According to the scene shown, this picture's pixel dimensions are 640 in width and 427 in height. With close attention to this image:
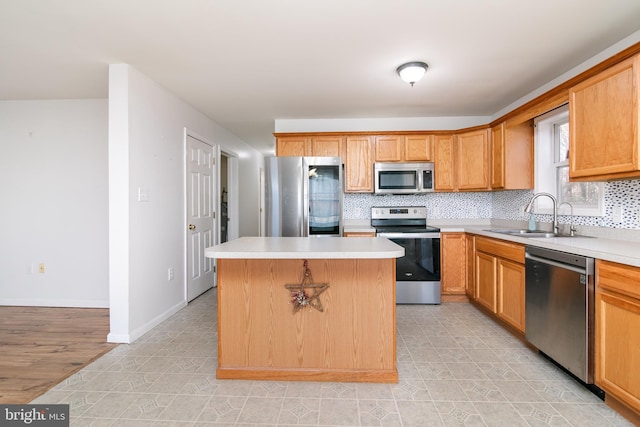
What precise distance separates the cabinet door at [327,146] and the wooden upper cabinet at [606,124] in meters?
2.27

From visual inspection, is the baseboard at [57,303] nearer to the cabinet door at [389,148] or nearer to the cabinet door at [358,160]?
the cabinet door at [358,160]

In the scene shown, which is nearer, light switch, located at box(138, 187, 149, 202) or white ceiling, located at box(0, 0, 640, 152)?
white ceiling, located at box(0, 0, 640, 152)

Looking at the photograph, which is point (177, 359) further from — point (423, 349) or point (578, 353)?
point (578, 353)

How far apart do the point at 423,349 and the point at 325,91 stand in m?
2.54

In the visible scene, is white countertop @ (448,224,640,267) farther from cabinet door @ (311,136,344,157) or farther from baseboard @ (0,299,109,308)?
baseboard @ (0,299,109,308)

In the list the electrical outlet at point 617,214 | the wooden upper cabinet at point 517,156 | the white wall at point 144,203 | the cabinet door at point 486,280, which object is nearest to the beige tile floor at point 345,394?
the white wall at point 144,203

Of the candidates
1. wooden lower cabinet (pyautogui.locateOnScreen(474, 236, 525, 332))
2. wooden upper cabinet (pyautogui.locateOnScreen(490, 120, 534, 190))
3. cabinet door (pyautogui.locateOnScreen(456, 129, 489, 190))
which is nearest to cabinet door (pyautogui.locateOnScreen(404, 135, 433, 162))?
cabinet door (pyautogui.locateOnScreen(456, 129, 489, 190))

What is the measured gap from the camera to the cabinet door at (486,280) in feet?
9.57

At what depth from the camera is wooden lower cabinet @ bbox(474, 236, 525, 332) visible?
8.21ft

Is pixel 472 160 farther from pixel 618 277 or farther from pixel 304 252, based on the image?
pixel 304 252

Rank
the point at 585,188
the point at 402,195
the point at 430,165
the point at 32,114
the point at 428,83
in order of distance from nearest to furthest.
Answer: the point at 585,188 → the point at 428,83 → the point at 32,114 → the point at 430,165 → the point at 402,195

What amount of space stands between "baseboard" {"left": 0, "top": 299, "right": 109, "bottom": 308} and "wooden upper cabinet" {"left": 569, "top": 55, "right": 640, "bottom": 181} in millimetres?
4668

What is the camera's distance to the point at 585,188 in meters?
2.68

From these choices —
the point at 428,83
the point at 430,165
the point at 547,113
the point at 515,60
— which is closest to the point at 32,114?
the point at 428,83
